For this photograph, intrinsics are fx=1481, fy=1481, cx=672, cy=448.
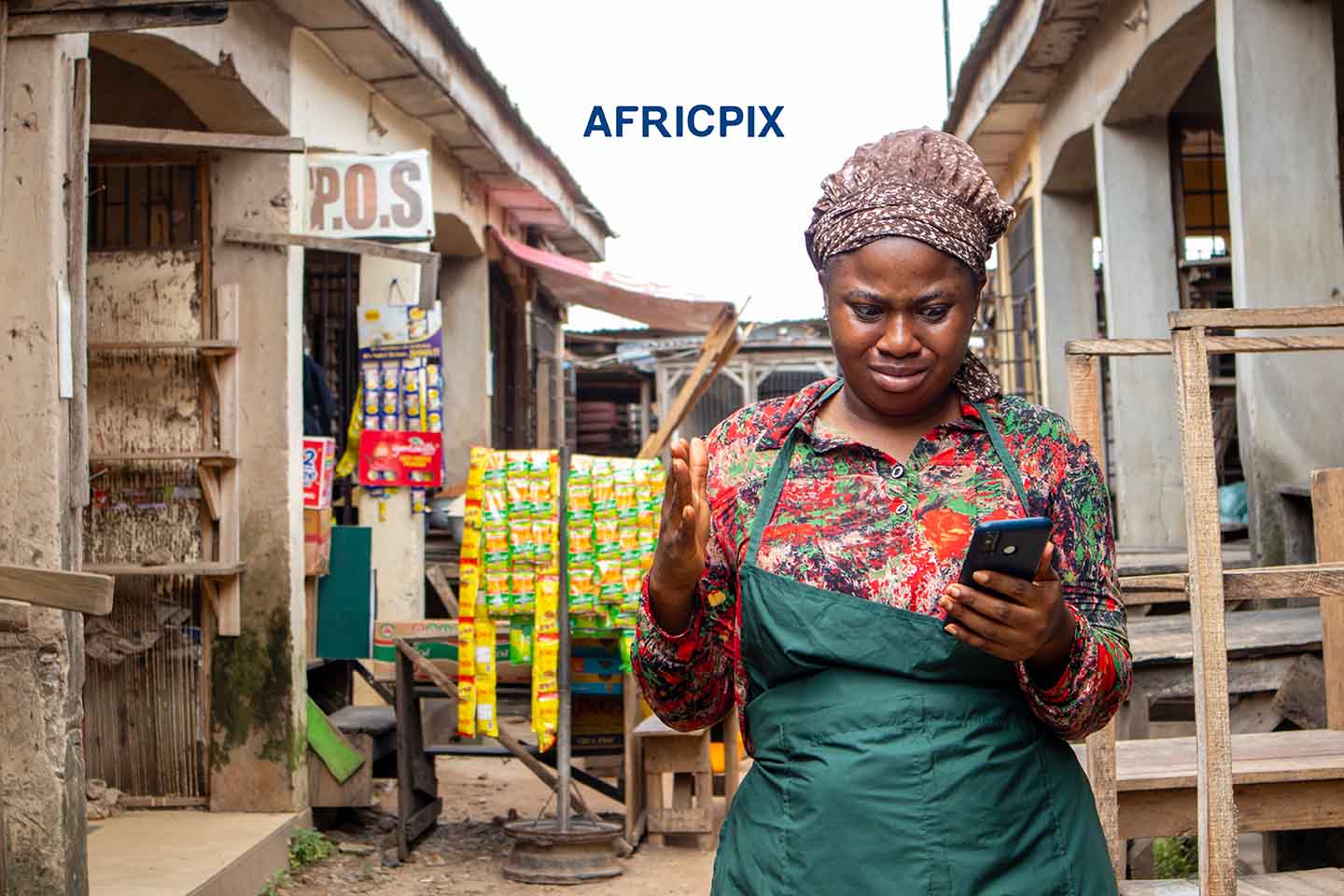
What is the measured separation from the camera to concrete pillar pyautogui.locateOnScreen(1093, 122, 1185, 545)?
8828 mm

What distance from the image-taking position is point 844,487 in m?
1.99

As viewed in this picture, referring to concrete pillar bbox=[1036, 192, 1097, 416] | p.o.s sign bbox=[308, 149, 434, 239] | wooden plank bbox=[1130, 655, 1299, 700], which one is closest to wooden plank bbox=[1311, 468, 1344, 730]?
wooden plank bbox=[1130, 655, 1299, 700]

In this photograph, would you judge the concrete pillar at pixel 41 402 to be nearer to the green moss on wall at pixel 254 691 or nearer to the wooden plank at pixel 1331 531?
the green moss on wall at pixel 254 691

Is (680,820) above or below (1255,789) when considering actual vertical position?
below

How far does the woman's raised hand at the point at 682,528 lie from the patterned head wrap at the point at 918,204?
36 centimetres

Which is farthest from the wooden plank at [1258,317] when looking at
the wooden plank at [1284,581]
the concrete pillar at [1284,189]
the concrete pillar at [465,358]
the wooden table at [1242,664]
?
the concrete pillar at [465,358]

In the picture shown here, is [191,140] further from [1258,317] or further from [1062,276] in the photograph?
[1062,276]

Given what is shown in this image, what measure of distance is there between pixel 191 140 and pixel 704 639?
A: 195 inches

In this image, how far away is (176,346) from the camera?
6.70 m

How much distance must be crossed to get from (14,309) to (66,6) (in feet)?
3.17

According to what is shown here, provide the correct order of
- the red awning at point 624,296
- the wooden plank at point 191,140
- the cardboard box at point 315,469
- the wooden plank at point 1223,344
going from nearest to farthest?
1. the wooden plank at point 1223,344
2. the wooden plank at point 191,140
3. the cardboard box at point 315,469
4. the red awning at point 624,296

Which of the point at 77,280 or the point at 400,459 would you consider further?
the point at 400,459

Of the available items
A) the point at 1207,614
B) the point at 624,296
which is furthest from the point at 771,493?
the point at 624,296

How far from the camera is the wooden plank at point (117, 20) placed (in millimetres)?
4602
